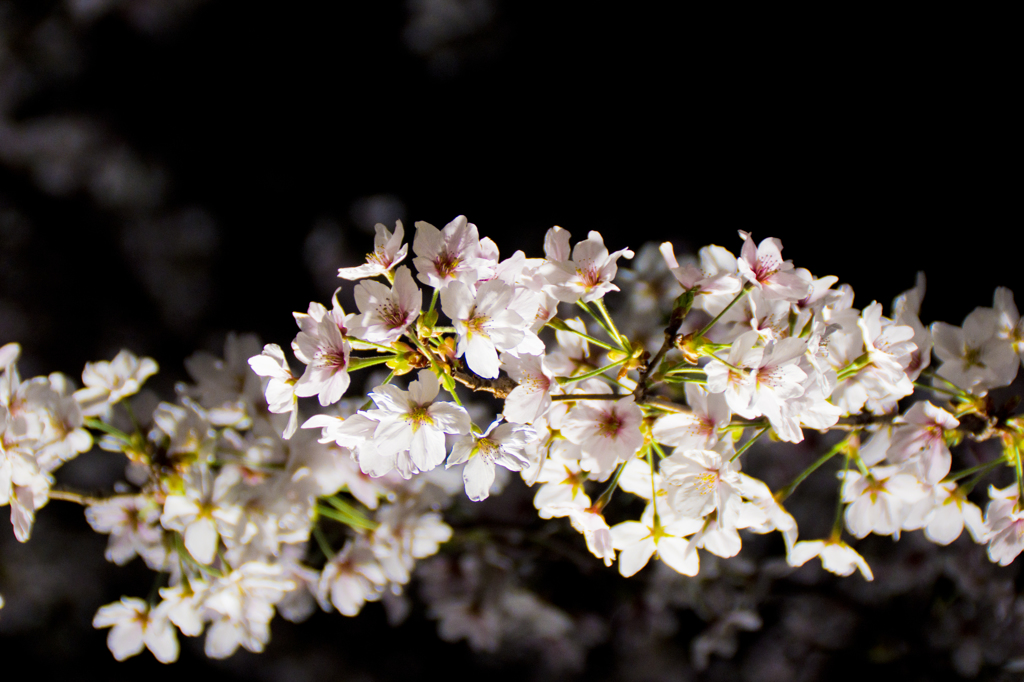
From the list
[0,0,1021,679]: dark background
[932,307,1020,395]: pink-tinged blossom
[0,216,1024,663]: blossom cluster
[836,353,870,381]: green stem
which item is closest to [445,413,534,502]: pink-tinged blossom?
[0,216,1024,663]: blossom cluster

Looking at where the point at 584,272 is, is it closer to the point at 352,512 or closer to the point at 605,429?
the point at 605,429

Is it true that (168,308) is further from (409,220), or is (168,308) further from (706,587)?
(706,587)

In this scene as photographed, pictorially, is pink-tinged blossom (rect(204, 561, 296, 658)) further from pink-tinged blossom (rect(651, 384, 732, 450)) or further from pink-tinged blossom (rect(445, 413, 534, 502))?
pink-tinged blossom (rect(651, 384, 732, 450))

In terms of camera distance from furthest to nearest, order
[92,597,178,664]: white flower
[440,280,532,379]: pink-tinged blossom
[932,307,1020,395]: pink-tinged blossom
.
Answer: [92,597,178,664]: white flower < [932,307,1020,395]: pink-tinged blossom < [440,280,532,379]: pink-tinged blossom

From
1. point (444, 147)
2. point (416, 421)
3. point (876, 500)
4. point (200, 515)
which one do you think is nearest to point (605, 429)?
point (416, 421)

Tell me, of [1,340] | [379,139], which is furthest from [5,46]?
[379,139]

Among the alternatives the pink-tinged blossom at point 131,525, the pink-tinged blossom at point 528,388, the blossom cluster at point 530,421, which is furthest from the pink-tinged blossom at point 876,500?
the pink-tinged blossom at point 131,525

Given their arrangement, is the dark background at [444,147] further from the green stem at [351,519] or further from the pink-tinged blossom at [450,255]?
the pink-tinged blossom at [450,255]
